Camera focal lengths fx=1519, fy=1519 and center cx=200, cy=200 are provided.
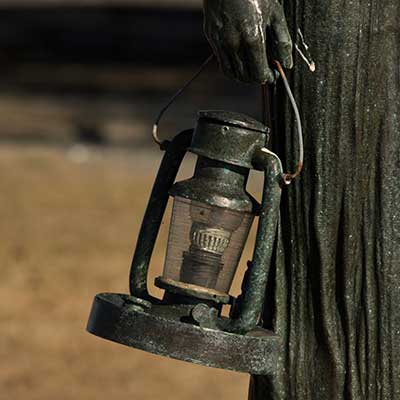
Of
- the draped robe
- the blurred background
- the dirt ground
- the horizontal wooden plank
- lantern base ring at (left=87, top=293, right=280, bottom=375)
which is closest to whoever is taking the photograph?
lantern base ring at (left=87, top=293, right=280, bottom=375)

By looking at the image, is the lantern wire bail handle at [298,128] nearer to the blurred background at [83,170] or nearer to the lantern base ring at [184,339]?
the lantern base ring at [184,339]

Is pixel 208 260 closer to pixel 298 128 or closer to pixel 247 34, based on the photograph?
pixel 298 128

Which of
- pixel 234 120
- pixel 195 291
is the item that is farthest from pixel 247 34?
pixel 195 291

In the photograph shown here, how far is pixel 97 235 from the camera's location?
8484 millimetres

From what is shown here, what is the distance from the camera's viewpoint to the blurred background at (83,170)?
6301mm

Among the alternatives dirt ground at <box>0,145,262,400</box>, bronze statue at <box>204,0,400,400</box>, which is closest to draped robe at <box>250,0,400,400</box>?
bronze statue at <box>204,0,400,400</box>

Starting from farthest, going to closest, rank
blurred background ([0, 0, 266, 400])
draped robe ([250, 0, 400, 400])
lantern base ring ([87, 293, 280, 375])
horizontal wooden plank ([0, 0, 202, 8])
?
horizontal wooden plank ([0, 0, 202, 8])
blurred background ([0, 0, 266, 400])
draped robe ([250, 0, 400, 400])
lantern base ring ([87, 293, 280, 375])

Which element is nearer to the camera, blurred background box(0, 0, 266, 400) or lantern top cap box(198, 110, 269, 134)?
lantern top cap box(198, 110, 269, 134)

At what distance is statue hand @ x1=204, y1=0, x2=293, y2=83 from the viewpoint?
3039mm

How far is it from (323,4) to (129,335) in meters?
0.78

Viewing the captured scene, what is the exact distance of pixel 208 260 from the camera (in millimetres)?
3156

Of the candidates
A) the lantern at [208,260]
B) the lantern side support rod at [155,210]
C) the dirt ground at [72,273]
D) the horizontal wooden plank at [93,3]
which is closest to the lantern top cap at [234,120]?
the lantern at [208,260]

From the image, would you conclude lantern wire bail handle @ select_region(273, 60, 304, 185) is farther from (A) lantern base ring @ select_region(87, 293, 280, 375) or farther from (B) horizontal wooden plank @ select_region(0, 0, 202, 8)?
(B) horizontal wooden plank @ select_region(0, 0, 202, 8)

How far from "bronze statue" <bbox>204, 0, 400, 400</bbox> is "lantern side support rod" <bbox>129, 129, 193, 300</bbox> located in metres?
0.21
